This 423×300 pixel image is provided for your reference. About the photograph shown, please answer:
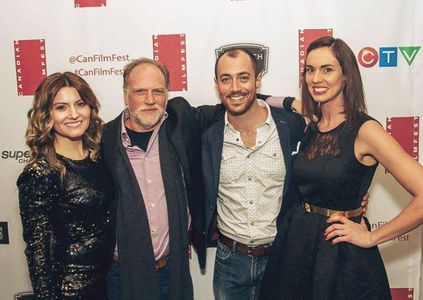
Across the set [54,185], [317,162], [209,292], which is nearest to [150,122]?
[54,185]

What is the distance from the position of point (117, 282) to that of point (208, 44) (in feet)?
4.36

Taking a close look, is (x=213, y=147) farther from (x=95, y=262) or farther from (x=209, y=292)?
(x=209, y=292)

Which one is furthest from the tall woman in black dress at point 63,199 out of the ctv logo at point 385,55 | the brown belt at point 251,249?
the ctv logo at point 385,55

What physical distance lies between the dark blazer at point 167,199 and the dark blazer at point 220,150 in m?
0.06

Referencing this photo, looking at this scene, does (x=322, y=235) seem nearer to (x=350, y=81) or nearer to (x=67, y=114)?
(x=350, y=81)

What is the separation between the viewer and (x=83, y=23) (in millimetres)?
2369

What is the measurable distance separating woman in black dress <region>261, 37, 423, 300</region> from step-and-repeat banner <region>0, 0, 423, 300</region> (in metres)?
0.68

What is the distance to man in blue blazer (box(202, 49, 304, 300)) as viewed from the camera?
6.24ft

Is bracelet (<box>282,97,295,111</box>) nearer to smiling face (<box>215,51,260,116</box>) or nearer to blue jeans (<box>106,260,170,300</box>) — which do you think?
smiling face (<box>215,51,260,116</box>)

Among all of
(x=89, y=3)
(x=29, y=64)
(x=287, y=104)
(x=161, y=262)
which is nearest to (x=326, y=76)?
(x=287, y=104)

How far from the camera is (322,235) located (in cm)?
168

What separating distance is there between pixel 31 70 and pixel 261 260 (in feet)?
5.43

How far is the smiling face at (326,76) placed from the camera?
1660 millimetres

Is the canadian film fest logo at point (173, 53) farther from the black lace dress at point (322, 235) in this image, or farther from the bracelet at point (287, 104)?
the black lace dress at point (322, 235)
